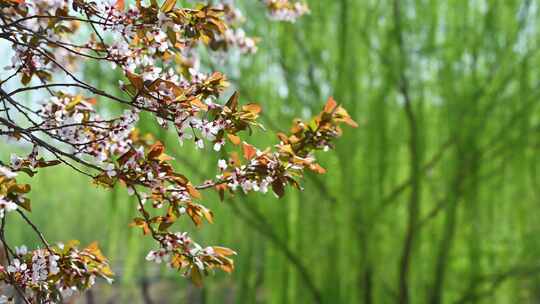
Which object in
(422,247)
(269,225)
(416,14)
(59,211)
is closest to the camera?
(269,225)

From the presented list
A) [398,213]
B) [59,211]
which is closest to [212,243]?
[398,213]

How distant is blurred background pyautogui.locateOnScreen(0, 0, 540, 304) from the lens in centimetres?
251

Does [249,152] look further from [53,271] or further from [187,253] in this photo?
[53,271]

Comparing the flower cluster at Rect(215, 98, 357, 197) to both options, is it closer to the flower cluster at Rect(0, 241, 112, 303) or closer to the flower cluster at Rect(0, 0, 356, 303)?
the flower cluster at Rect(0, 0, 356, 303)

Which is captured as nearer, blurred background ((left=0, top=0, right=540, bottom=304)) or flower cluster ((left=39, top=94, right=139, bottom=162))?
flower cluster ((left=39, top=94, right=139, bottom=162))

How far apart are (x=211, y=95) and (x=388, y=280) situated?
6.81ft

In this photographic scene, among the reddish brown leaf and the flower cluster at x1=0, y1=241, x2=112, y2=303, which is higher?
the reddish brown leaf

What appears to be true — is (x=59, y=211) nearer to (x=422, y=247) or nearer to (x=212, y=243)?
(x=212, y=243)

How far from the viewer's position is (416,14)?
8.63 feet

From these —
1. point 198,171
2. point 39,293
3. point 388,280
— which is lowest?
point 39,293

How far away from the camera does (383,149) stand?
2.56 m

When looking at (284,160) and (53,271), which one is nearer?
(53,271)

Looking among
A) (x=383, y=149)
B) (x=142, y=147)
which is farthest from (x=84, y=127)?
(x=383, y=149)

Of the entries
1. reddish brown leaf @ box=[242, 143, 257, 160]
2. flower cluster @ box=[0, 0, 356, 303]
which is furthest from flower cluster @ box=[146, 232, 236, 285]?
reddish brown leaf @ box=[242, 143, 257, 160]
